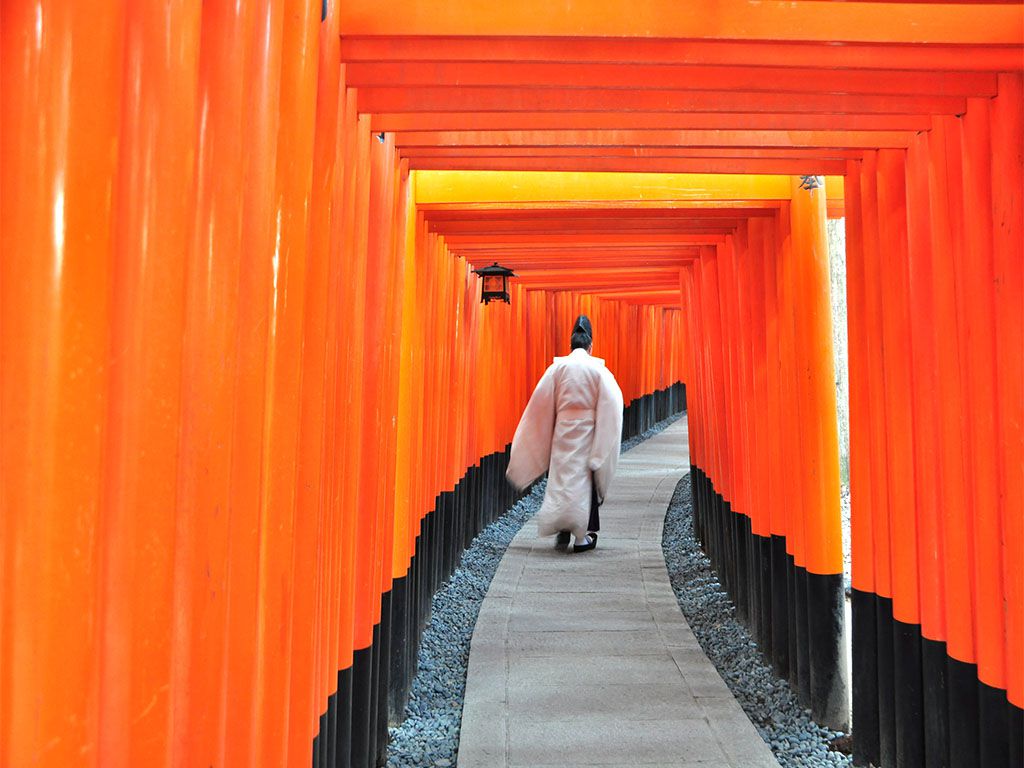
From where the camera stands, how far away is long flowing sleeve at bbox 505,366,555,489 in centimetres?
875

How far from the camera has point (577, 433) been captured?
28.2ft

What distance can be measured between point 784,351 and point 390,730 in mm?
2692

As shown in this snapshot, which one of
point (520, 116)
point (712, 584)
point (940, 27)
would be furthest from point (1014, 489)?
point (712, 584)


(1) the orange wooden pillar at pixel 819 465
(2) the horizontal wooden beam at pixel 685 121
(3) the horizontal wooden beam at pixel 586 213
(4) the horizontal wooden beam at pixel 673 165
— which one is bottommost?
(1) the orange wooden pillar at pixel 819 465

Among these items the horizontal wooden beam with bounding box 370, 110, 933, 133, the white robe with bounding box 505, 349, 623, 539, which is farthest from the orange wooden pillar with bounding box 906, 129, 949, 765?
the white robe with bounding box 505, 349, 623, 539

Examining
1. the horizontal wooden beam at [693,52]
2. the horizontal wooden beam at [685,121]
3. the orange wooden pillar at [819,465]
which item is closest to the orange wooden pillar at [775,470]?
the orange wooden pillar at [819,465]

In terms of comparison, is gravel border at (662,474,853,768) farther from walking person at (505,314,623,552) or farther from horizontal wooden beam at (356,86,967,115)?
horizontal wooden beam at (356,86,967,115)

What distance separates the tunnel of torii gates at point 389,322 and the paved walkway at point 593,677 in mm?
479

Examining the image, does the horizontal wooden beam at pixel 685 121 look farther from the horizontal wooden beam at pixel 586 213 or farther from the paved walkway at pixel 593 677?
the paved walkway at pixel 593 677

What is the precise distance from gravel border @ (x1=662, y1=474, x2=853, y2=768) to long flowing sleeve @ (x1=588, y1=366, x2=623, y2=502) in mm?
993

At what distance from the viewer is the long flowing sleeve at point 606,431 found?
848cm

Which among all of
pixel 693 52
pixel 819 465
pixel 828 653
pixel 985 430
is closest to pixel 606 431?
pixel 819 465

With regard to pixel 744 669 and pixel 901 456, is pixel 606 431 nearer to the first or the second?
pixel 744 669

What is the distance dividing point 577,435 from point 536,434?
42 centimetres
